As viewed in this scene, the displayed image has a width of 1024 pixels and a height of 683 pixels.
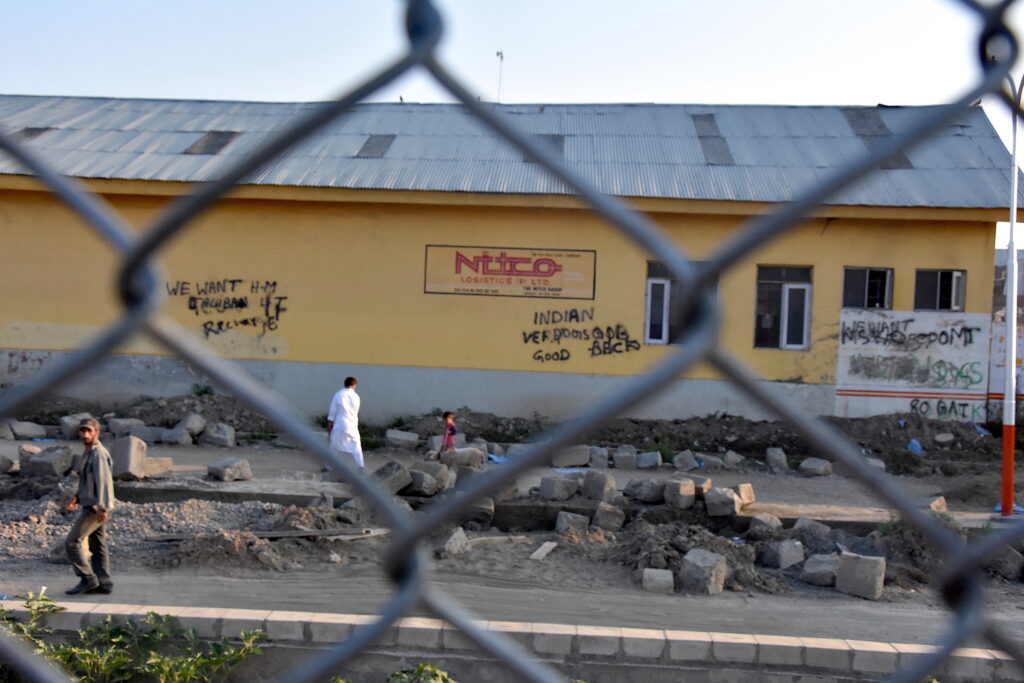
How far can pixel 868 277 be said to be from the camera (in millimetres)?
14094

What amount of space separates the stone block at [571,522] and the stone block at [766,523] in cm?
166

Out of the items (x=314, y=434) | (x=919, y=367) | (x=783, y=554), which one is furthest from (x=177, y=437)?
(x=314, y=434)

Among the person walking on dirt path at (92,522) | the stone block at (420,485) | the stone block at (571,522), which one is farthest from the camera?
the stone block at (420,485)

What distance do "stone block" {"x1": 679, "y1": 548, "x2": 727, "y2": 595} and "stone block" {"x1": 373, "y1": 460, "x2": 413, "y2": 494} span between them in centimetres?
342

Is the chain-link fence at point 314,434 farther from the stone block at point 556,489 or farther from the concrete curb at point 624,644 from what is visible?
the stone block at point 556,489

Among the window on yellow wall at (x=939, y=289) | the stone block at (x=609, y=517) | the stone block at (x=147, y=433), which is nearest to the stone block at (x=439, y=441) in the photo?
the stone block at (x=147, y=433)

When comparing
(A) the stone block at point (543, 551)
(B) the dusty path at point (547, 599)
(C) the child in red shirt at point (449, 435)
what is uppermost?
(C) the child in red shirt at point (449, 435)

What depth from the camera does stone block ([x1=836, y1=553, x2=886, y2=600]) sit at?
678 centimetres

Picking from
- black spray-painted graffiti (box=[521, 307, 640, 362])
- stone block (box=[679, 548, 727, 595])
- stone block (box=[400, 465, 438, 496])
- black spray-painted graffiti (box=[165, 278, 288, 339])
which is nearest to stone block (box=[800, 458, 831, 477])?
black spray-painted graffiti (box=[521, 307, 640, 362])

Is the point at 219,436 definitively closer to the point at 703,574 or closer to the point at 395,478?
the point at 395,478

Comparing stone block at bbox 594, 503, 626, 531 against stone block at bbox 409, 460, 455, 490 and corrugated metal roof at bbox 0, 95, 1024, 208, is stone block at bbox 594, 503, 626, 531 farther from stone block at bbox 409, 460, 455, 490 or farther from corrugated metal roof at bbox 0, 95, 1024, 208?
corrugated metal roof at bbox 0, 95, 1024, 208

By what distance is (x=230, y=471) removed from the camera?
9.55 meters

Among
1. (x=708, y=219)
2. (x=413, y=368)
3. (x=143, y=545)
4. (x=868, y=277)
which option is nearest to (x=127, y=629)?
(x=143, y=545)

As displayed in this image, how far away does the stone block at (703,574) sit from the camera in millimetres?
6758
